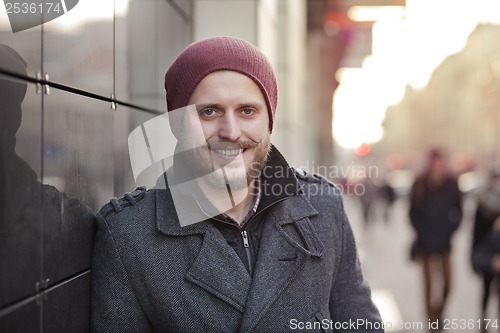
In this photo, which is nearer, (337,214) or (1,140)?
(1,140)

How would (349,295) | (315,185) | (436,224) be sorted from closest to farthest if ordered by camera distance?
(349,295)
(315,185)
(436,224)

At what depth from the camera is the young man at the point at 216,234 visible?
2.47m

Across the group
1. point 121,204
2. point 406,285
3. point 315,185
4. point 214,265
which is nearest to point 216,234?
point 214,265

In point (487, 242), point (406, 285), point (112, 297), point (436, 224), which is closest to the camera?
point (112, 297)

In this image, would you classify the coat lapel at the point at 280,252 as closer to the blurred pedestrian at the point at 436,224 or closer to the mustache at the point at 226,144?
the mustache at the point at 226,144

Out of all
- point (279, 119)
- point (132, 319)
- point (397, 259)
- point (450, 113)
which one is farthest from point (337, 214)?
point (450, 113)

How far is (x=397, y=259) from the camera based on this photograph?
47.2ft

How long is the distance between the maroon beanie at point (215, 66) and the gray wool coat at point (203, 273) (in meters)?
0.38

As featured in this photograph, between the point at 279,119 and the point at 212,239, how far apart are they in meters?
5.16

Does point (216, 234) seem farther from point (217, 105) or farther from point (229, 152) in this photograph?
point (217, 105)

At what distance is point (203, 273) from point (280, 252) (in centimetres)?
31

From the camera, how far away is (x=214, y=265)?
252cm

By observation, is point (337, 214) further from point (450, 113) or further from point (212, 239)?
point (450, 113)

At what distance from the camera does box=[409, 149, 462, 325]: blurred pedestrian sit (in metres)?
8.06
